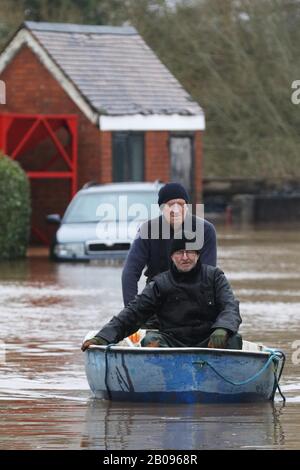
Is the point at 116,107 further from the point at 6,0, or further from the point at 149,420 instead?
the point at 149,420

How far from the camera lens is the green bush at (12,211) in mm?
31781

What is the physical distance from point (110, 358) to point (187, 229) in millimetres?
1138

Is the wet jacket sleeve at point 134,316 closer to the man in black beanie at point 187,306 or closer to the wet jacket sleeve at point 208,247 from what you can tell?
the man in black beanie at point 187,306

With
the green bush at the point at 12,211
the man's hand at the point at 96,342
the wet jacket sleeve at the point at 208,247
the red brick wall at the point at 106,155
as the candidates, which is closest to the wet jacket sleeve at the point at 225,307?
the wet jacket sleeve at the point at 208,247

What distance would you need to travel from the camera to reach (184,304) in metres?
12.8

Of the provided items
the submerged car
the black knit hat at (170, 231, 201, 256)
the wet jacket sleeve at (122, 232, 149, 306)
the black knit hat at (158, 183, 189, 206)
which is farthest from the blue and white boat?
the submerged car

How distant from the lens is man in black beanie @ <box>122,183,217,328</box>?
43.9ft

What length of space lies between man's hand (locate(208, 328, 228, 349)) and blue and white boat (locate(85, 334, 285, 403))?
0.17 metres

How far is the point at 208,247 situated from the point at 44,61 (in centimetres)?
2504

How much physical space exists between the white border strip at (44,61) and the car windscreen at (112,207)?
580cm

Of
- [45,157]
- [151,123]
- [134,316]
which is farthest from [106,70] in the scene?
[134,316]

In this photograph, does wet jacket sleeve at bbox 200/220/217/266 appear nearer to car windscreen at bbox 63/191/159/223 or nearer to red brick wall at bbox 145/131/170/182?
car windscreen at bbox 63/191/159/223

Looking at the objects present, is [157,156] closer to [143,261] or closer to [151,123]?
[151,123]
